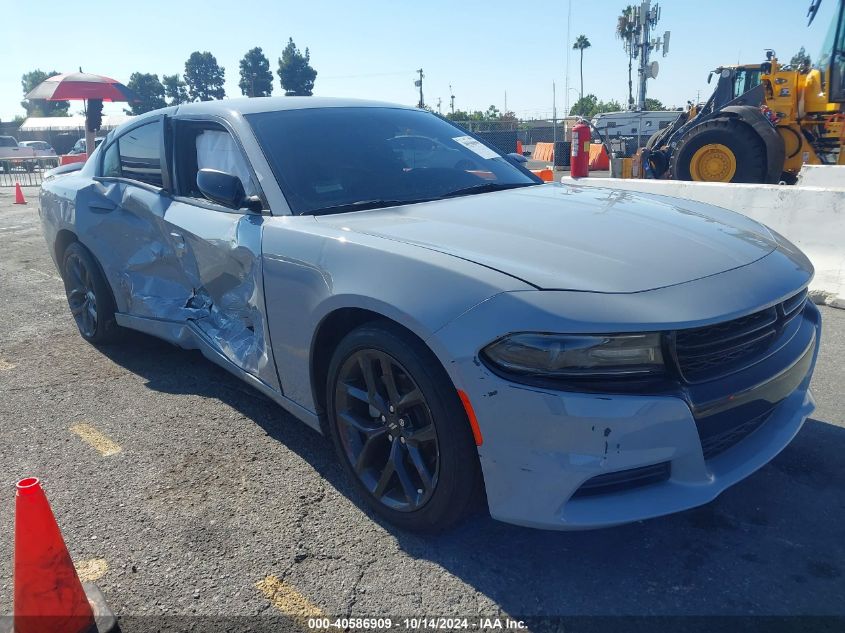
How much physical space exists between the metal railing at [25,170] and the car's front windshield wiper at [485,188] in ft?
75.0

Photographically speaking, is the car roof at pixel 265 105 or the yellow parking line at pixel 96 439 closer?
the yellow parking line at pixel 96 439

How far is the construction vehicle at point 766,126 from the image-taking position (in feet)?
32.2

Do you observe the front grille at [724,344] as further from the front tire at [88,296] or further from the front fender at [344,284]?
the front tire at [88,296]

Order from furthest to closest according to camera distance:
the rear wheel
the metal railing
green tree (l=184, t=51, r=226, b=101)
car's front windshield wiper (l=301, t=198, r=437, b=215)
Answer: green tree (l=184, t=51, r=226, b=101)
the metal railing
the rear wheel
car's front windshield wiper (l=301, t=198, r=437, b=215)

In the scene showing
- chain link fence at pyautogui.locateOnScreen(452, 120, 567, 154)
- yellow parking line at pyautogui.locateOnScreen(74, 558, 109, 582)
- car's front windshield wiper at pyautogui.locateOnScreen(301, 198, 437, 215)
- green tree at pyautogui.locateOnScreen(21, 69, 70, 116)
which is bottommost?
yellow parking line at pyautogui.locateOnScreen(74, 558, 109, 582)

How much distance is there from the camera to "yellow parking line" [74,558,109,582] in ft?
7.64

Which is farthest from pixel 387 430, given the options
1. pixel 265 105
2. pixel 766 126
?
pixel 766 126

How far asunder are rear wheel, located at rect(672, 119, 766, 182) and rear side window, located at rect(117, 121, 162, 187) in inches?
332

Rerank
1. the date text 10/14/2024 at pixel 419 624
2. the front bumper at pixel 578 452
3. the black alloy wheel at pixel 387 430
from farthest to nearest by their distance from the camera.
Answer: the black alloy wheel at pixel 387 430
the date text 10/14/2024 at pixel 419 624
the front bumper at pixel 578 452

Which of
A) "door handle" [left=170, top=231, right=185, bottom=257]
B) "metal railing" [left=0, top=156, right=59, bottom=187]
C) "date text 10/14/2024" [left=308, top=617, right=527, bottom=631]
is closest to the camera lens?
"date text 10/14/2024" [left=308, top=617, right=527, bottom=631]

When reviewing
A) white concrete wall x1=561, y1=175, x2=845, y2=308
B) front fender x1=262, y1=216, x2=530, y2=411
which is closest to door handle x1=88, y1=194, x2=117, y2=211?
front fender x1=262, y1=216, x2=530, y2=411

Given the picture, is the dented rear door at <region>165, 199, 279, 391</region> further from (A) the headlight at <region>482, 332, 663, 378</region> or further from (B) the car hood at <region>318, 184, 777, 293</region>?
(A) the headlight at <region>482, 332, 663, 378</region>

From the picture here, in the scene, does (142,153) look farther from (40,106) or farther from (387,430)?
(40,106)

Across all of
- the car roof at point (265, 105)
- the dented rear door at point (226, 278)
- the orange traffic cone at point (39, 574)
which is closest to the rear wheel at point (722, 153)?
the car roof at point (265, 105)
